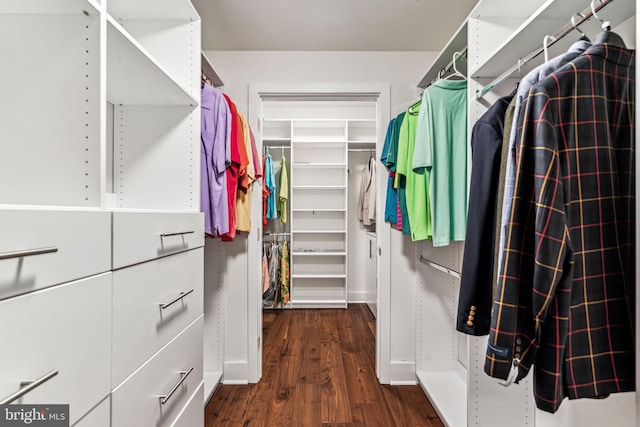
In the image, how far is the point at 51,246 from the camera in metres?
0.61

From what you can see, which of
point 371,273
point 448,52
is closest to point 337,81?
point 448,52

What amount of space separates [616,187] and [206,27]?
2151 millimetres

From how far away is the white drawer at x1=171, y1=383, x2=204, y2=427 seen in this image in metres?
1.17

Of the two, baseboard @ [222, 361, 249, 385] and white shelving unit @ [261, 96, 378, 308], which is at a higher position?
white shelving unit @ [261, 96, 378, 308]

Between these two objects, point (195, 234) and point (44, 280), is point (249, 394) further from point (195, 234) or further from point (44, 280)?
point (44, 280)

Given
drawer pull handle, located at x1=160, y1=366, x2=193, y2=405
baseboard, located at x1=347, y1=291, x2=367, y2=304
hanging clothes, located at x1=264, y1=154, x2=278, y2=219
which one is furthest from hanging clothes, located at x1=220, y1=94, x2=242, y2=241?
baseboard, located at x1=347, y1=291, x2=367, y2=304

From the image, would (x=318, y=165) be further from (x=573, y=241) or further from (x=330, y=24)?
(x=573, y=241)

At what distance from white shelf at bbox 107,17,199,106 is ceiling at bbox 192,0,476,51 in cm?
78

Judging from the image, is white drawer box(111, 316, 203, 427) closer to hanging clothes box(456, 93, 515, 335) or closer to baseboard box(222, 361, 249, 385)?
baseboard box(222, 361, 249, 385)

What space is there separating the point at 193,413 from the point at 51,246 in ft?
3.23

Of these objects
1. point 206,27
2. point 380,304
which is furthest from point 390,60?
point 380,304

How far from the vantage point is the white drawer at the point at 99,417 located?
27.6 inches

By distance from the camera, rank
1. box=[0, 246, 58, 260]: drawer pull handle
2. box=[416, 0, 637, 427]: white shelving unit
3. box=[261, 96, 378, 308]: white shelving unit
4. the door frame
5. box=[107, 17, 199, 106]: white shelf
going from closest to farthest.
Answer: box=[0, 246, 58, 260]: drawer pull handle < box=[107, 17, 199, 106]: white shelf < box=[416, 0, 637, 427]: white shelving unit < the door frame < box=[261, 96, 378, 308]: white shelving unit

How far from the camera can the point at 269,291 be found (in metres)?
3.75
